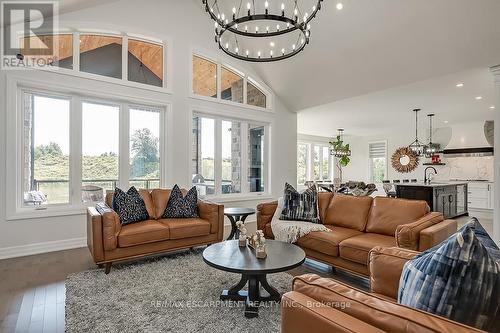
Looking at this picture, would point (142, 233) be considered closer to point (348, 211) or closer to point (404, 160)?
point (348, 211)

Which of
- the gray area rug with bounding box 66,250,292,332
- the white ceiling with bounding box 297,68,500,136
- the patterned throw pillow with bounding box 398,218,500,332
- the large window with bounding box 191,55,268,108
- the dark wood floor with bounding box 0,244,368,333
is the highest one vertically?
the large window with bounding box 191,55,268,108

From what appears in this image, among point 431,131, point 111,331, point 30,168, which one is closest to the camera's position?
Answer: point 111,331

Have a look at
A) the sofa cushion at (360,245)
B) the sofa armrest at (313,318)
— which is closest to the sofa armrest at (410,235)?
the sofa cushion at (360,245)

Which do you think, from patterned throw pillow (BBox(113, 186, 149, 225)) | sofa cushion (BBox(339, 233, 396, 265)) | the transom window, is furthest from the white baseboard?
sofa cushion (BBox(339, 233, 396, 265))

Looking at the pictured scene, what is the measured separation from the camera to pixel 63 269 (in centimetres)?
340

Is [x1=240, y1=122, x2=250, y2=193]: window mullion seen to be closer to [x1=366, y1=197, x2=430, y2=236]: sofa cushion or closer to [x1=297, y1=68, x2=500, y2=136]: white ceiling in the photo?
[x1=297, y1=68, x2=500, y2=136]: white ceiling

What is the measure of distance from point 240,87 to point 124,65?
250 centimetres

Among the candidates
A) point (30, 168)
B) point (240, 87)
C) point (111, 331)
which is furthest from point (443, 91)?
point (30, 168)

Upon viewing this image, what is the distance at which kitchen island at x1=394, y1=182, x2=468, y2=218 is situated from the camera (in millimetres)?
6383

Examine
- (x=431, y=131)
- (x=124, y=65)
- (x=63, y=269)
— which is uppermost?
(x=124, y=65)

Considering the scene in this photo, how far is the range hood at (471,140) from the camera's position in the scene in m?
8.20

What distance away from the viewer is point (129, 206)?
3719 mm

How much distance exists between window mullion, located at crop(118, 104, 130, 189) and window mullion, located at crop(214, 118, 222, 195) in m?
1.79

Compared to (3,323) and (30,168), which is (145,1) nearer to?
(30,168)
